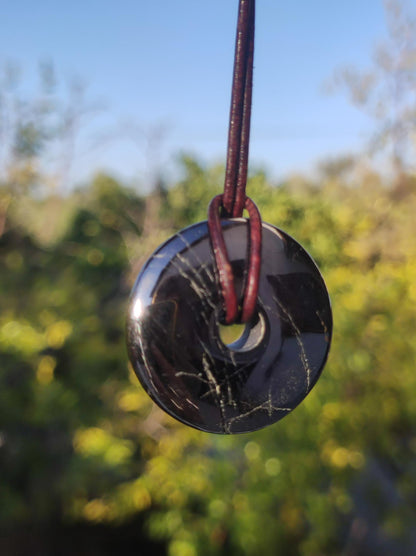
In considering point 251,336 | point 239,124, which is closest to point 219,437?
point 251,336

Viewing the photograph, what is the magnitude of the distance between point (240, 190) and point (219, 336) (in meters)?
0.21

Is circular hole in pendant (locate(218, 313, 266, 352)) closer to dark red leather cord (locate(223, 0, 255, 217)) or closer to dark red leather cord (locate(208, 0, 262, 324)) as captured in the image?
dark red leather cord (locate(208, 0, 262, 324))

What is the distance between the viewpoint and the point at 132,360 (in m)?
0.68

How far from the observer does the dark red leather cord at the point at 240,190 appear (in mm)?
609

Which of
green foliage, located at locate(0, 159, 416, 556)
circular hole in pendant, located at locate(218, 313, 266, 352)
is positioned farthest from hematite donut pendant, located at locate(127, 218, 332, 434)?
green foliage, located at locate(0, 159, 416, 556)

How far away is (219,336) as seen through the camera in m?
0.64

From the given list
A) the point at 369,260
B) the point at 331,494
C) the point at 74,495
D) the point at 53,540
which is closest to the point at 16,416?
the point at 74,495

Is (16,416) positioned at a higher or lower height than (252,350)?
lower

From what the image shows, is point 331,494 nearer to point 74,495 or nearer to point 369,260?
point 369,260

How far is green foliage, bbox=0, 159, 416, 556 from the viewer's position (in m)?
3.77

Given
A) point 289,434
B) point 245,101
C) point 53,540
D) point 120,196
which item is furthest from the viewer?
point 120,196

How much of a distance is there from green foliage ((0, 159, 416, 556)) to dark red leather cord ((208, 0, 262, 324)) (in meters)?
2.82

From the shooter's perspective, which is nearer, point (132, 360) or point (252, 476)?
point (132, 360)

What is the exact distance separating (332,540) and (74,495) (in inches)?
109
